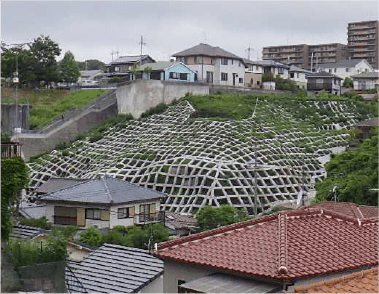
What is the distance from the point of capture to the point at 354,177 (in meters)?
19.6

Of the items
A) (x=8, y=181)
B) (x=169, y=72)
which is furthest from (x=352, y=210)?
(x=169, y=72)

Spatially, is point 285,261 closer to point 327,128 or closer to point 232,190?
point 232,190

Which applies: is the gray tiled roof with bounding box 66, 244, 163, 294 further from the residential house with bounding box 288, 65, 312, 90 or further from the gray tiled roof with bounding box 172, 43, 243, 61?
the residential house with bounding box 288, 65, 312, 90

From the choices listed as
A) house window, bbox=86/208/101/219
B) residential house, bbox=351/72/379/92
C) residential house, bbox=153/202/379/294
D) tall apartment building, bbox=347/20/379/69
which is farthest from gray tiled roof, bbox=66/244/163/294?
tall apartment building, bbox=347/20/379/69

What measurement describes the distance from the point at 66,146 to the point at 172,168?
10179 mm

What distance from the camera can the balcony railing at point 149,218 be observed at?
2062 centimetres

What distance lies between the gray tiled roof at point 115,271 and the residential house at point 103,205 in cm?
700

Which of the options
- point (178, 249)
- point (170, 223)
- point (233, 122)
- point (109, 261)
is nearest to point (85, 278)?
point (109, 261)

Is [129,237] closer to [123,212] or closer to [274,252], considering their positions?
[123,212]

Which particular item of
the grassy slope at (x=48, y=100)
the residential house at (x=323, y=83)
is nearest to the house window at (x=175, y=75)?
the grassy slope at (x=48, y=100)

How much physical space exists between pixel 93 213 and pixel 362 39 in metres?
58.8

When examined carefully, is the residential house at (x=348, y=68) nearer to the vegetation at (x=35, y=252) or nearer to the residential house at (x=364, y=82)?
the residential house at (x=364, y=82)

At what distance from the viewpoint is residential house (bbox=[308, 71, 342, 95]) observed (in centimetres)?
4584

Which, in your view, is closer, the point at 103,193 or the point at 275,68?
the point at 103,193
